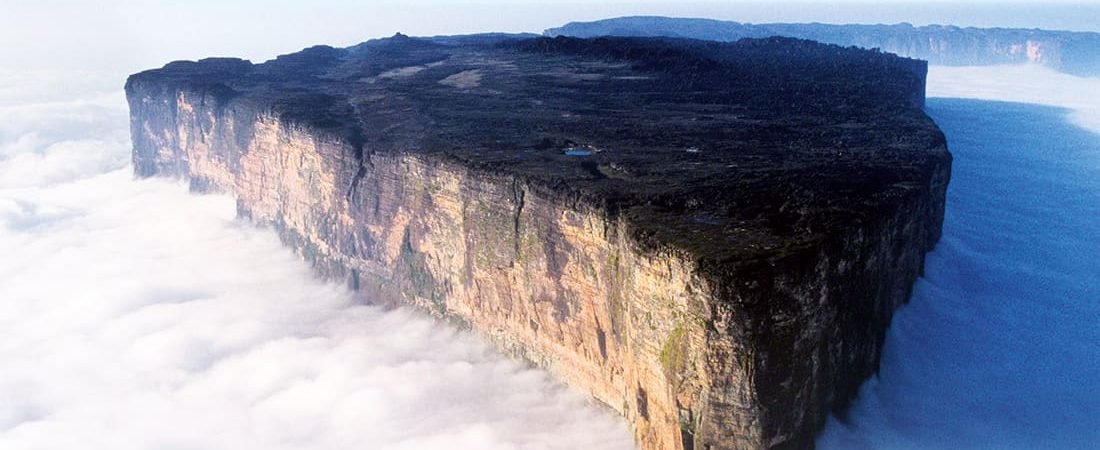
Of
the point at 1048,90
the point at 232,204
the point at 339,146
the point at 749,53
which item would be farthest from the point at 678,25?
the point at 339,146

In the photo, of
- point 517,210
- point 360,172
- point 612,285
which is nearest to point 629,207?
point 612,285

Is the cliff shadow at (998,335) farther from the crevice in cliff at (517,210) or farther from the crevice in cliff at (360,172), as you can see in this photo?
the crevice in cliff at (360,172)

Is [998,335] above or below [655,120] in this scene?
below

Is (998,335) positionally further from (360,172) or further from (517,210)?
(360,172)

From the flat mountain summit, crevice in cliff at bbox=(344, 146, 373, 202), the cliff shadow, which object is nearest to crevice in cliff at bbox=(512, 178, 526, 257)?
the flat mountain summit

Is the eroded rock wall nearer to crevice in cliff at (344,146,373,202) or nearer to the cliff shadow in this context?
crevice in cliff at (344,146,373,202)

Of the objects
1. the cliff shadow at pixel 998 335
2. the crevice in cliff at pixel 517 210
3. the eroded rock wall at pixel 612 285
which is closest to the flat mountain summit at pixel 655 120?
the crevice in cliff at pixel 517 210

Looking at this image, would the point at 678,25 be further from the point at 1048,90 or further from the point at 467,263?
the point at 467,263
